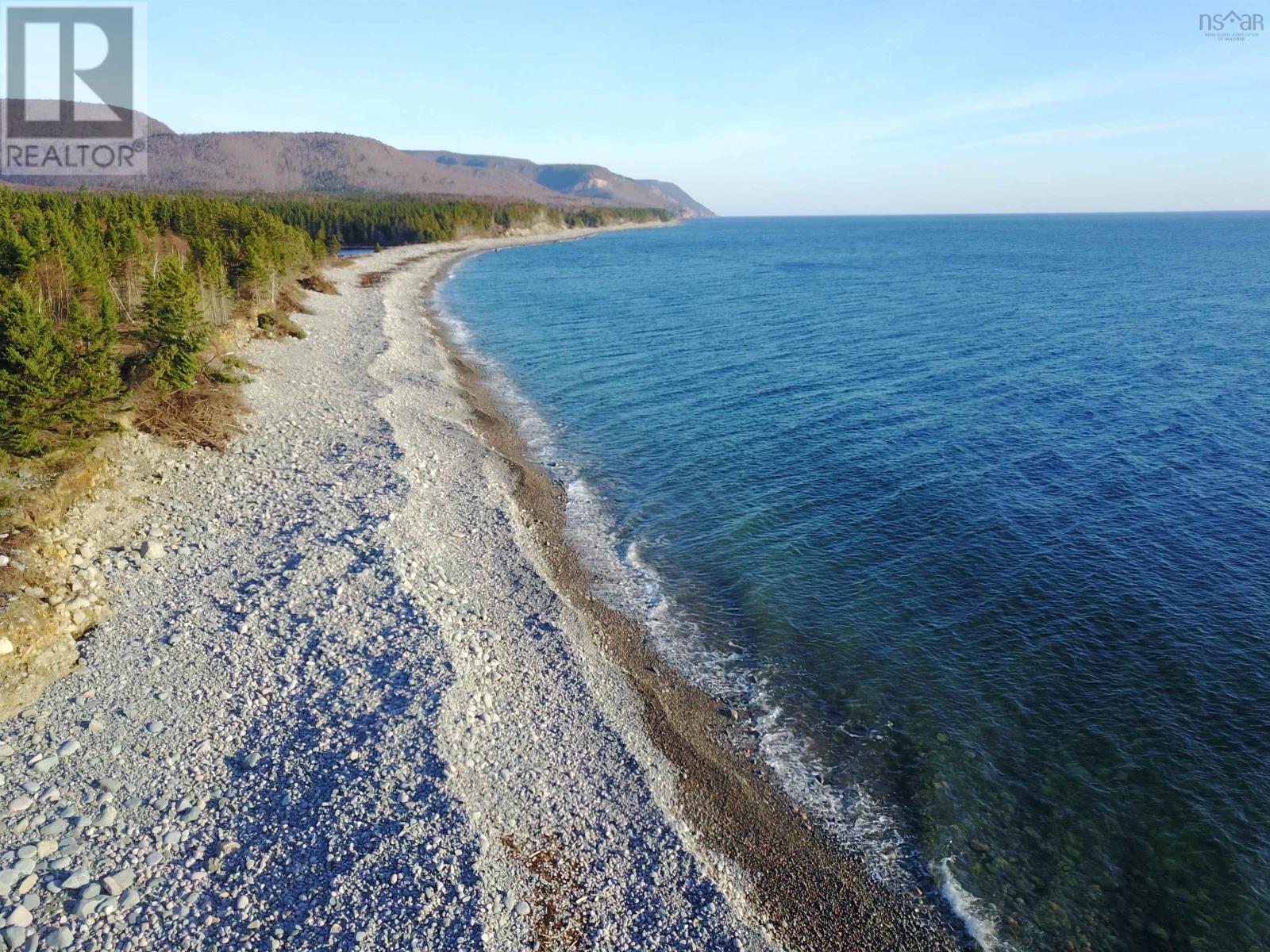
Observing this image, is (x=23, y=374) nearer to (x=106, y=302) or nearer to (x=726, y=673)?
(x=106, y=302)

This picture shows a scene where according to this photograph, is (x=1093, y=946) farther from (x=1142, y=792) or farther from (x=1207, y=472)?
(x=1207, y=472)

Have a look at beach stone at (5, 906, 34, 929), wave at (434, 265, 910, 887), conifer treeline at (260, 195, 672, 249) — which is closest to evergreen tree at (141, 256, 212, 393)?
wave at (434, 265, 910, 887)

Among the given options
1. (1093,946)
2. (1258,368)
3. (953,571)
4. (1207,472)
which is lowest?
(1093,946)

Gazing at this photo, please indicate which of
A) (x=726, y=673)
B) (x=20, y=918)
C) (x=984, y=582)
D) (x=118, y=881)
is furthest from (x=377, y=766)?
(x=984, y=582)

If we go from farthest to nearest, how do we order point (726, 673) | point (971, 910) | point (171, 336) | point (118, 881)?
point (171, 336) < point (726, 673) < point (971, 910) < point (118, 881)

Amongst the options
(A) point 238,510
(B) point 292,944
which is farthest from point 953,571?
(A) point 238,510

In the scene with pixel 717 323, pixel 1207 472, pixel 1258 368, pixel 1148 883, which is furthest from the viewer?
pixel 717 323

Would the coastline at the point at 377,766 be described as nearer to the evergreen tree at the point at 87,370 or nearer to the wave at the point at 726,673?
the wave at the point at 726,673
